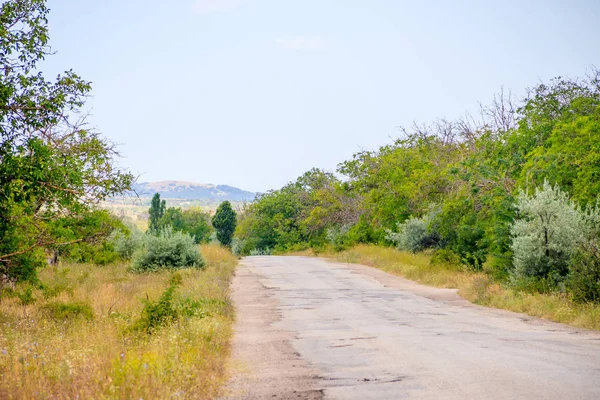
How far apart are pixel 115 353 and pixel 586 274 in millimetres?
12262

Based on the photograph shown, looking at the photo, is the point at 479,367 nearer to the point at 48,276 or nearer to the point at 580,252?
the point at 580,252

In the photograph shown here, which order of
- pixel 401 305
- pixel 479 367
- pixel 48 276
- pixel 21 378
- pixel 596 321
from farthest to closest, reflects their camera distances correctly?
pixel 48 276 → pixel 401 305 → pixel 596 321 → pixel 479 367 → pixel 21 378

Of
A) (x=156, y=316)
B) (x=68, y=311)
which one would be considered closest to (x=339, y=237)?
(x=68, y=311)

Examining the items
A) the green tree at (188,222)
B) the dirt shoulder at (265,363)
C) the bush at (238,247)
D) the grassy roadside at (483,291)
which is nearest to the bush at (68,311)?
the dirt shoulder at (265,363)

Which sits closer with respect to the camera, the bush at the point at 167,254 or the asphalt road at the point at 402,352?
the asphalt road at the point at 402,352

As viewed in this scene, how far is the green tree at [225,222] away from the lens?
70562mm

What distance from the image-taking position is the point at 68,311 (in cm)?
1617

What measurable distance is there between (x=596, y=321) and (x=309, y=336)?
6.37 meters

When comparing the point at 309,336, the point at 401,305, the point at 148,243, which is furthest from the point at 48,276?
the point at 309,336

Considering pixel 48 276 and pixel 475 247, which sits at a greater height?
pixel 475 247

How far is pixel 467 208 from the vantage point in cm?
2861

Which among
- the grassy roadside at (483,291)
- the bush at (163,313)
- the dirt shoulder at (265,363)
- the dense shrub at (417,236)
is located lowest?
the dirt shoulder at (265,363)

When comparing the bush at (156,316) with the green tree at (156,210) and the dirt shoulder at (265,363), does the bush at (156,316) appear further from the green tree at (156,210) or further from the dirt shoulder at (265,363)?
the green tree at (156,210)

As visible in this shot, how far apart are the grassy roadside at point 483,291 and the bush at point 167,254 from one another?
996 cm
